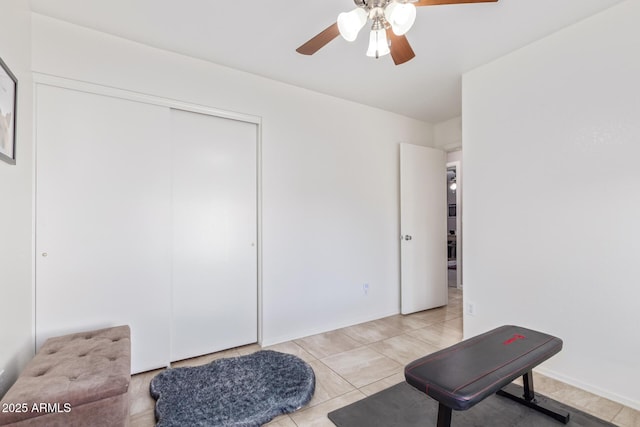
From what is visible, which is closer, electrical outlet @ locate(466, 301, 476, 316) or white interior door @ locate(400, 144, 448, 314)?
electrical outlet @ locate(466, 301, 476, 316)

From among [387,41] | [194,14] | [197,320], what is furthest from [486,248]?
[194,14]

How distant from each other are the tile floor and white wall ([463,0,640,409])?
0.21 meters

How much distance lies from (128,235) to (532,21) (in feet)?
11.2

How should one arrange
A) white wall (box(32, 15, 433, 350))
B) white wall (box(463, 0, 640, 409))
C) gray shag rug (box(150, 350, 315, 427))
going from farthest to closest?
white wall (box(32, 15, 433, 350)) < white wall (box(463, 0, 640, 409)) < gray shag rug (box(150, 350, 315, 427))

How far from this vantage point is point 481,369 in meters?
1.54

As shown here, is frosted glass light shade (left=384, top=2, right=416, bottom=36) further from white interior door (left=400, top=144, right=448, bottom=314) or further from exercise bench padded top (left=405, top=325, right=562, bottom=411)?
white interior door (left=400, top=144, right=448, bottom=314)

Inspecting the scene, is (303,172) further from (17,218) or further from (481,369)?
(481,369)

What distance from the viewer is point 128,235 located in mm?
2393

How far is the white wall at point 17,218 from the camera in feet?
5.32

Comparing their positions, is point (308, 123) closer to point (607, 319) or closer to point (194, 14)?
point (194, 14)

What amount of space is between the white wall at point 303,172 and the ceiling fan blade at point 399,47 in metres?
1.48

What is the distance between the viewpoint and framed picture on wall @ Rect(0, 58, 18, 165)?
5.21ft

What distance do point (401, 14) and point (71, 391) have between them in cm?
→ 230

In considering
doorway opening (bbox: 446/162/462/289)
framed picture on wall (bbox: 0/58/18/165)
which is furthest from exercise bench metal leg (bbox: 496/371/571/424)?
doorway opening (bbox: 446/162/462/289)
